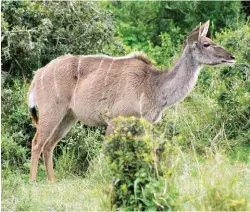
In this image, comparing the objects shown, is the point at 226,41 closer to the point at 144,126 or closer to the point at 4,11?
the point at 4,11

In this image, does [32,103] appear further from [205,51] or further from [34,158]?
[205,51]

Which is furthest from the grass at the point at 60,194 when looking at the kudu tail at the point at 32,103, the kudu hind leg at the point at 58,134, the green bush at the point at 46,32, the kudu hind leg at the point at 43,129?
the green bush at the point at 46,32

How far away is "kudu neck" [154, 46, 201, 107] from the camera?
266 inches

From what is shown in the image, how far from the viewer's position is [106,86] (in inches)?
264

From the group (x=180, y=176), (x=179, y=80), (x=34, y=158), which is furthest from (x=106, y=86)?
(x=180, y=176)

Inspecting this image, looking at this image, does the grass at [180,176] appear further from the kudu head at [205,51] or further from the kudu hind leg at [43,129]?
the kudu head at [205,51]

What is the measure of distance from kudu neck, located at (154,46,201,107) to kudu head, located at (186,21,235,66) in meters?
0.05

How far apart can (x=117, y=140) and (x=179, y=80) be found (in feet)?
7.12

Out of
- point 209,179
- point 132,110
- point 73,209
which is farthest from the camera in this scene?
point 132,110

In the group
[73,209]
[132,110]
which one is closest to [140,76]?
[132,110]

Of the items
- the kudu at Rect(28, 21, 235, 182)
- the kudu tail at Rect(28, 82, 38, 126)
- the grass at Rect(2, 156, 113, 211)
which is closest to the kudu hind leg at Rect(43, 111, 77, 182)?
the kudu at Rect(28, 21, 235, 182)

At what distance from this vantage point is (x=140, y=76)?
673 centimetres

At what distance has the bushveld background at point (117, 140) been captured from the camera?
467cm

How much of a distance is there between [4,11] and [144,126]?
3770 millimetres
